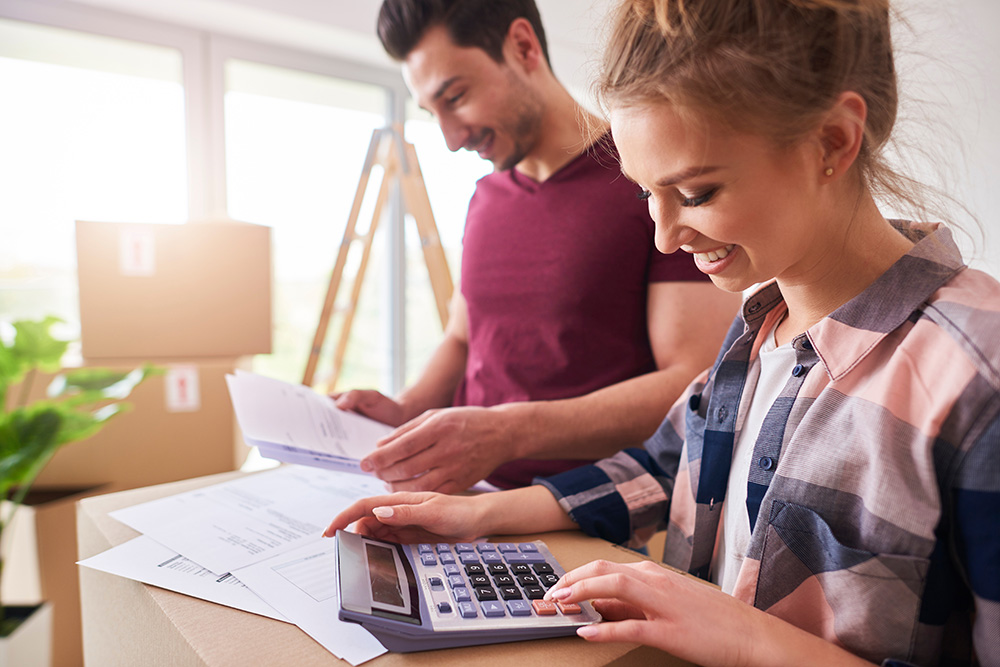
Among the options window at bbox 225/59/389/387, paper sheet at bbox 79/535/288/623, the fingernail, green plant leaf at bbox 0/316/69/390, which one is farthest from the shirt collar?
window at bbox 225/59/389/387

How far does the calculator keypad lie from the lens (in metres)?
0.46

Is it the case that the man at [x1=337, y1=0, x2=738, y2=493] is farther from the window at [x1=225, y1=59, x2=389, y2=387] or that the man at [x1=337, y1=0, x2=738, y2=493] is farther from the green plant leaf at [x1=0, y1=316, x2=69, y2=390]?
the window at [x1=225, y1=59, x2=389, y2=387]

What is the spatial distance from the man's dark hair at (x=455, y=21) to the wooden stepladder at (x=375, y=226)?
2.91ft

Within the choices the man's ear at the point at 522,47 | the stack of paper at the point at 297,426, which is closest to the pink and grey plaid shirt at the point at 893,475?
the stack of paper at the point at 297,426

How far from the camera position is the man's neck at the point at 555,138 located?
1.07 metres

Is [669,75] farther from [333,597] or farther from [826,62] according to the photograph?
[333,597]

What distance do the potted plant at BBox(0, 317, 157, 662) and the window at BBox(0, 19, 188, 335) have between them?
560 mm

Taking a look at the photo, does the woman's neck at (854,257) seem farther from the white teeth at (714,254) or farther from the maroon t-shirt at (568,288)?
the maroon t-shirt at (568,288)

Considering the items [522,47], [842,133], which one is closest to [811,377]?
[842,133]

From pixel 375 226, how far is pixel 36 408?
1.09 metres

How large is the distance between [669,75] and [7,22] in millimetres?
2284

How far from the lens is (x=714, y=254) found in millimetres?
561

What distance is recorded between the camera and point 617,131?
1.79 ft

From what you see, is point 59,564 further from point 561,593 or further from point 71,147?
point 561,593
